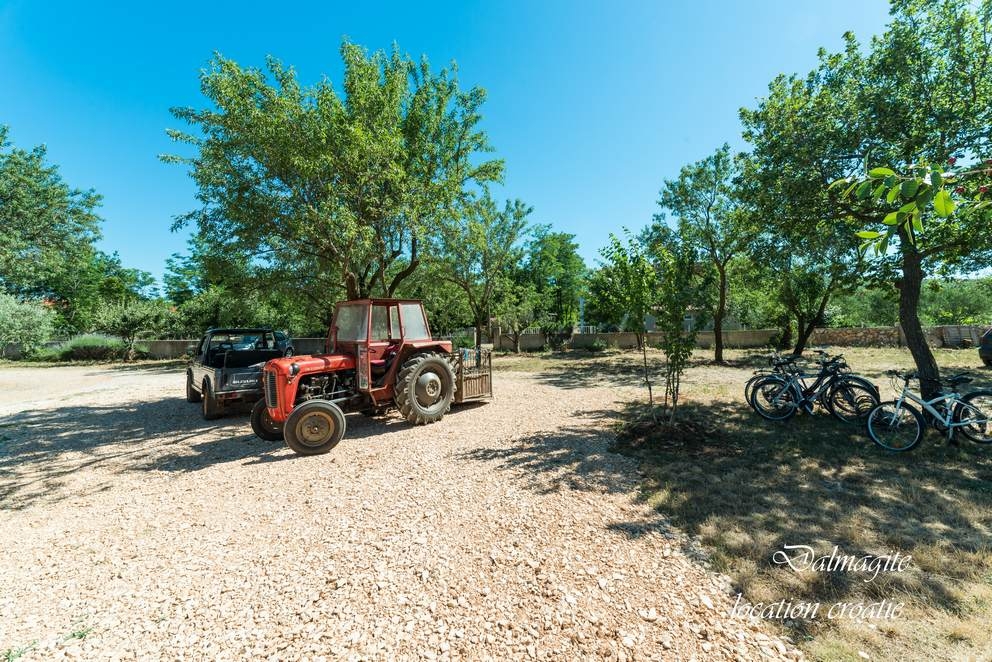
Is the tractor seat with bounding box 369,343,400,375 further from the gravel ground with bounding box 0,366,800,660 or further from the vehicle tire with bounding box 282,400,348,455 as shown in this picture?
the gravel ground with bounding box 0,366,800,660

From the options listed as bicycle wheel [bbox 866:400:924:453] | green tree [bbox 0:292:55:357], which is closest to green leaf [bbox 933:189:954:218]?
bicycle wheel [bbox 866:400:924:453]

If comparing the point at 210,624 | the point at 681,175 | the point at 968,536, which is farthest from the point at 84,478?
the point at 681,175

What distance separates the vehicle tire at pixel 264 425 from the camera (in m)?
6.42

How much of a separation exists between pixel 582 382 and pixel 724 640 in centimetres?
1049

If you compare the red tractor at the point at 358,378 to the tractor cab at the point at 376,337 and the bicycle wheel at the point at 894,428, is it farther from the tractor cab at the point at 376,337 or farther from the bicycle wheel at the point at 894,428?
the bicycle wheel at the point at 894,428

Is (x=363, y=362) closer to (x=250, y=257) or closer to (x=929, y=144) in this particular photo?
(x=250, y=257)

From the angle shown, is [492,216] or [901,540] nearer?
[901,540]

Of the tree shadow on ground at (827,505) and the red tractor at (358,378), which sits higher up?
the red tractor at (358,378)

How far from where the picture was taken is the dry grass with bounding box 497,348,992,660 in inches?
95.4

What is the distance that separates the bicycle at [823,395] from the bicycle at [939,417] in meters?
0.90

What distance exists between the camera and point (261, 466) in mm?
5465

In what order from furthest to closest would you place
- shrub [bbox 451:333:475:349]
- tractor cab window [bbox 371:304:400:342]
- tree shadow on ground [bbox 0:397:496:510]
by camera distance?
shrub [bbox 451:333:475:349] → tractor cab window [bbox 371:304:400:342] → tree shadow on ground [bbox 0:397:496:510]

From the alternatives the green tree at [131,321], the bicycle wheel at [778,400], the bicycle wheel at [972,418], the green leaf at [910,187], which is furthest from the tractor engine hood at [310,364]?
the green tree at [131,321]

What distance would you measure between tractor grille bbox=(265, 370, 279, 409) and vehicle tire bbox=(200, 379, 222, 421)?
301 cm
